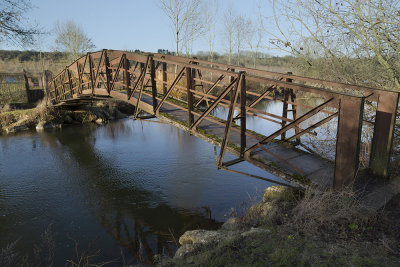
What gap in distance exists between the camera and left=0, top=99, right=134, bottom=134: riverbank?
14.3 meters

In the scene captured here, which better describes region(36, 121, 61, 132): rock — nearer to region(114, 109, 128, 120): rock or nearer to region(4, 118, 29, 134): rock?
region(4, 118, 29, 134): rock

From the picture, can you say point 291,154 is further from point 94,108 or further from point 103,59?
point 94,108

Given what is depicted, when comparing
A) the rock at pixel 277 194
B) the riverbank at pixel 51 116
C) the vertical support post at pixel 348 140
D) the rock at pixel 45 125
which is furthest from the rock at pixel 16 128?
the vertical support post at pixel 348 140

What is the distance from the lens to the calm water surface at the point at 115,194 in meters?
5.37

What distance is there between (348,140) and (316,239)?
138 cm

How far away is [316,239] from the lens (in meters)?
3.20

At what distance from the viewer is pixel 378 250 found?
9.32 feet

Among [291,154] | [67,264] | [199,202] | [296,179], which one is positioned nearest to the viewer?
[296,179]

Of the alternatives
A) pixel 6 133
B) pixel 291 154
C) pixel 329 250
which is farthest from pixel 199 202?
pixel 6 133

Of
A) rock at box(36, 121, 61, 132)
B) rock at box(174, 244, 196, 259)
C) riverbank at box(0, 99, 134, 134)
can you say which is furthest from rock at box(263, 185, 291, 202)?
rock at box(36, 121, 61, 132)

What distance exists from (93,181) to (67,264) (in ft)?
12.8

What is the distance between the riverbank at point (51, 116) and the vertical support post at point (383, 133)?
40.2 feet

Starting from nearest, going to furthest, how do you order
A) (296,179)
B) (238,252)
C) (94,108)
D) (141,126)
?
(238,252) → (296,179) → (141,126) → (94,108)

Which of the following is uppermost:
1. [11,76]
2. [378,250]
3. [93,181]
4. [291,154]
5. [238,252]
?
[11,76]
